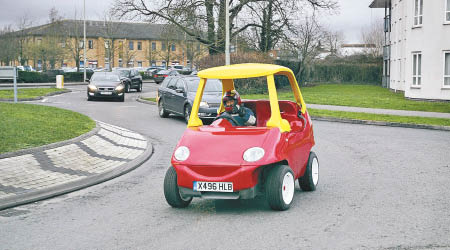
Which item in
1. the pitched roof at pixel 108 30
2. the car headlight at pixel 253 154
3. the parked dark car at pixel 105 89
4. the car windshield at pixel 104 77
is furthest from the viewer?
the pitched roof at pixel 108 30

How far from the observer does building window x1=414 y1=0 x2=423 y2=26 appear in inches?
1300

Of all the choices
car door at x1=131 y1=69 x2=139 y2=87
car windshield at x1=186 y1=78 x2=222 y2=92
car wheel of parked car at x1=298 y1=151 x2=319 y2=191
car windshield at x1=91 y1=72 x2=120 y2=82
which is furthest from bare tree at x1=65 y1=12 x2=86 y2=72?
car wheel of parked car at x1=298 y1=151 x2=319 y2=191

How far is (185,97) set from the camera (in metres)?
19.1

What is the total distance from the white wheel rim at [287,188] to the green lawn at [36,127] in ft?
17.6

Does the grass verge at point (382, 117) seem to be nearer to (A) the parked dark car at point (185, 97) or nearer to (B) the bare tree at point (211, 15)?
(A) the parked dark car at point (185, 97)

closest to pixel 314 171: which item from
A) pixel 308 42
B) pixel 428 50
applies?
pixel 428 50

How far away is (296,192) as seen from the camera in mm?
8133

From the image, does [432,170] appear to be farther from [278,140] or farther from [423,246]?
[423,246]

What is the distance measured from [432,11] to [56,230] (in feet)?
96.1

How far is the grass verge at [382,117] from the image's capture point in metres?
18.5

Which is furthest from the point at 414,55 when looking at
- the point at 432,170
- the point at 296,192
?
the point at 296,192

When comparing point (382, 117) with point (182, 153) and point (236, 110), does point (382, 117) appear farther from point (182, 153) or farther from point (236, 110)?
point (182, 153)

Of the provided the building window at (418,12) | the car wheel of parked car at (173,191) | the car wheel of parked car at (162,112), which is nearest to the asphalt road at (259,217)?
the car wheel of parked car at (173,191)

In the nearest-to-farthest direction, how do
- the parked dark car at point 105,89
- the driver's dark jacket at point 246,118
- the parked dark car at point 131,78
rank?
the driver's dark jacket at point 246,118, the parked dark car at point 105,89, the parked dark car at point 131,78
